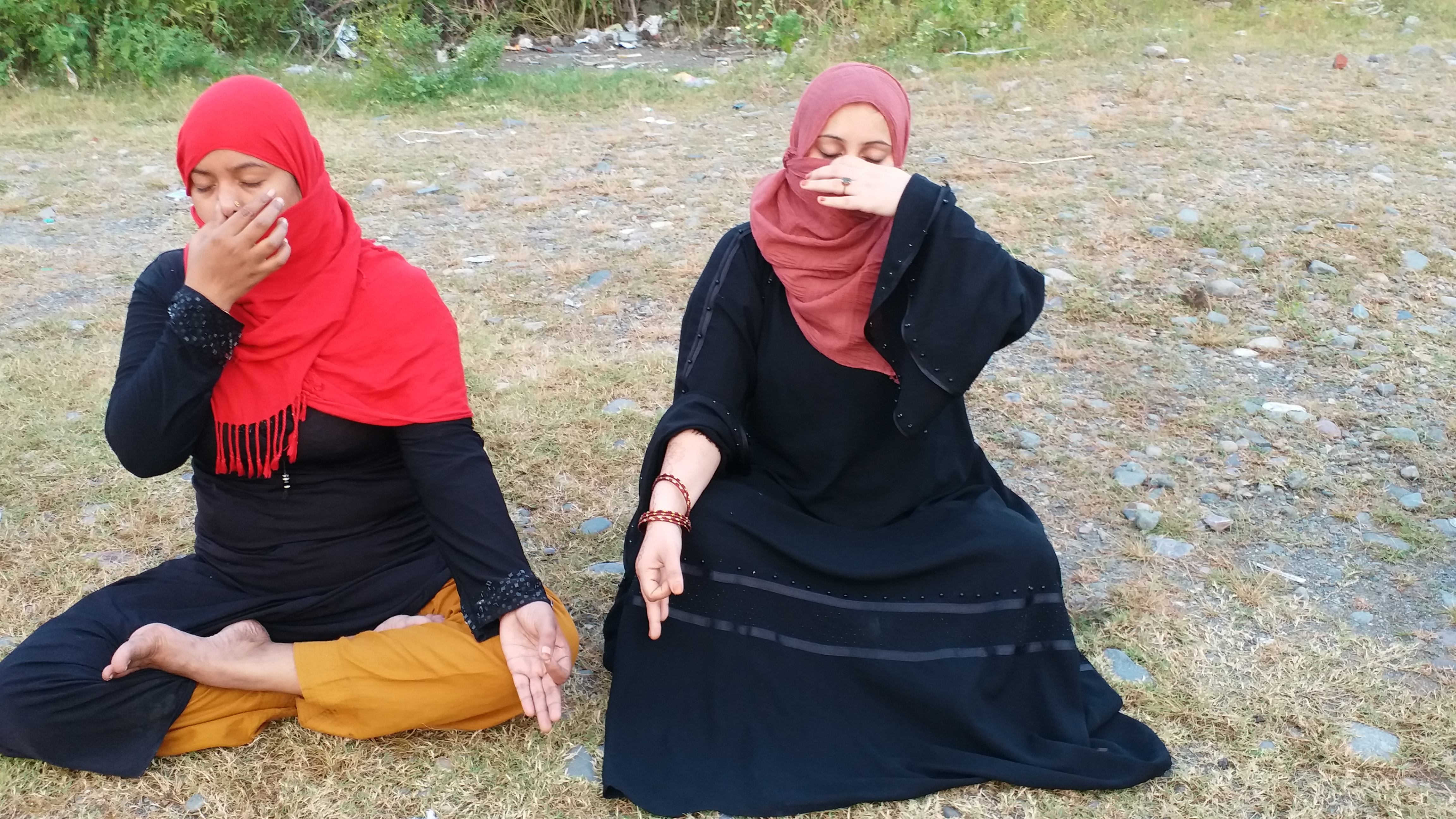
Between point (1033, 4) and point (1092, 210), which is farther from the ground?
point (1033, 4)

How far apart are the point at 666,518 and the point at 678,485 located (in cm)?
8

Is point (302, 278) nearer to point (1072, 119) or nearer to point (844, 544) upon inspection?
point (844, 544)

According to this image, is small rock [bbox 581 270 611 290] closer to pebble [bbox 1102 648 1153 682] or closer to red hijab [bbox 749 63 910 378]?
red hijab [bbox 749 63 910 378]

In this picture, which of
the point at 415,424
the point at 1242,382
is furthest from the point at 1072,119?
the point at 415,424

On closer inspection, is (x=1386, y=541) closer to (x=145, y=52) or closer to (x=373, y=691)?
(x=373, y=691)

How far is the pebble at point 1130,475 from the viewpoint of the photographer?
3205 mm

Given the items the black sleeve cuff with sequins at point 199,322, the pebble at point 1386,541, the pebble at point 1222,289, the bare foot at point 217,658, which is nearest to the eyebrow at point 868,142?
the black sleeve cuff with sequins at point 199,322

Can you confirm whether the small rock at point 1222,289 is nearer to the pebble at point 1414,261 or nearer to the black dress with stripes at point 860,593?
the pebble at point 1414,261

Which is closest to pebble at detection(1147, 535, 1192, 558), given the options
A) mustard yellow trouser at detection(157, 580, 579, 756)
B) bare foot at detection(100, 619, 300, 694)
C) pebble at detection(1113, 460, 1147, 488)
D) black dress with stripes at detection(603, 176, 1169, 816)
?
pebble at detection(1113, 460, 1147, 488)

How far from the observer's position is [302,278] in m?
2.12

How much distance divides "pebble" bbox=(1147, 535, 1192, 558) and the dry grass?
0.14ft

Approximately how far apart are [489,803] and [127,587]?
0.82 m

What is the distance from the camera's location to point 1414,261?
14.7 ft

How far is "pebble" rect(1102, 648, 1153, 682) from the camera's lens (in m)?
2.42
